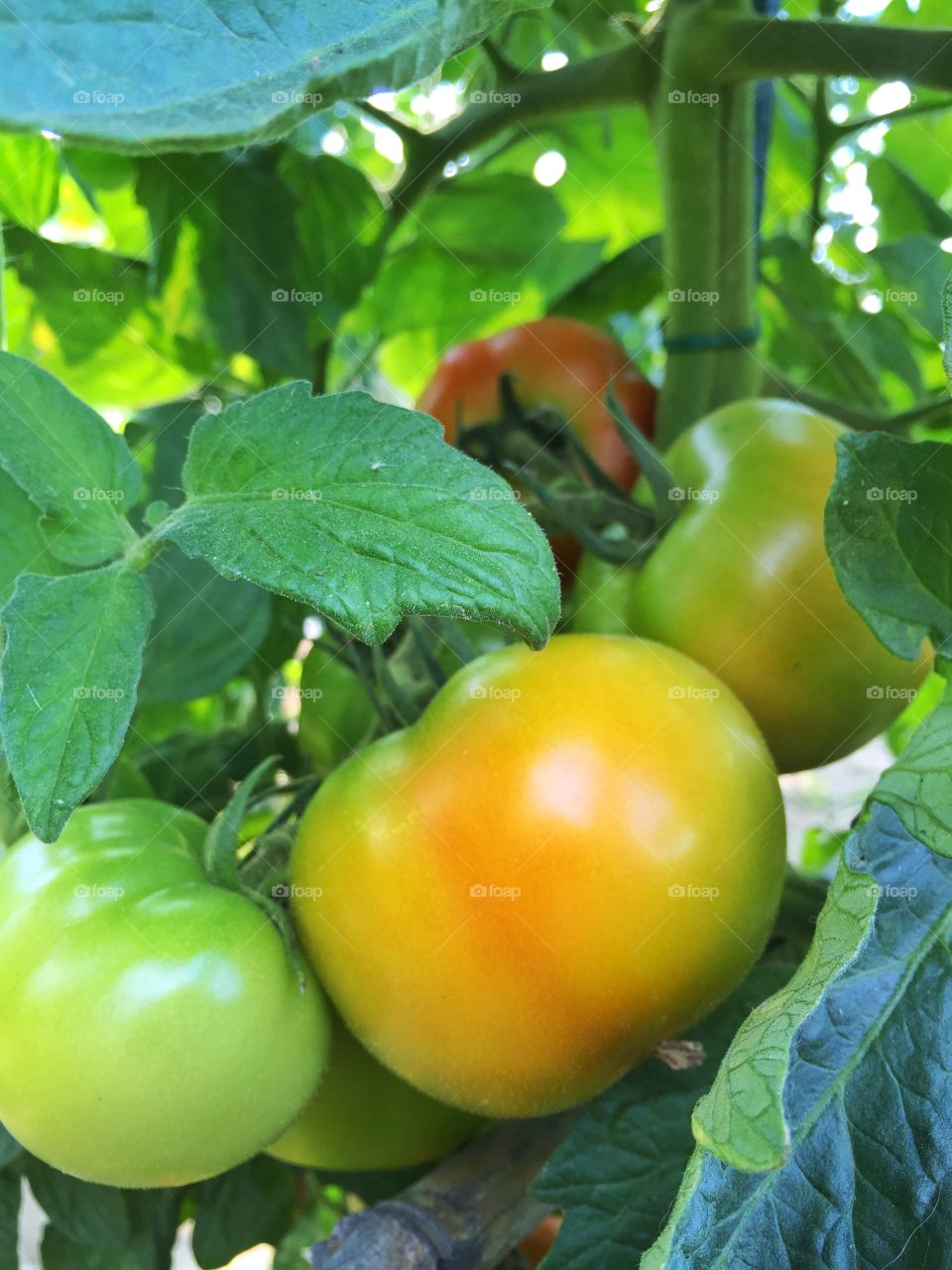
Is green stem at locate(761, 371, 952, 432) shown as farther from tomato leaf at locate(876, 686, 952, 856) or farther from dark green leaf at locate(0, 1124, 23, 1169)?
dark green leaf at locate(0, 1124, 23, 1169)

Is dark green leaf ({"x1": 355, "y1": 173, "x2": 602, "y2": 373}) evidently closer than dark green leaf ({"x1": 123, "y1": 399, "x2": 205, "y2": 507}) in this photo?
No

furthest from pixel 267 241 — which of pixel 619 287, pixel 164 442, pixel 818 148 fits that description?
pixel 818 148

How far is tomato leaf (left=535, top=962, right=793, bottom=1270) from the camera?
1.18 ft

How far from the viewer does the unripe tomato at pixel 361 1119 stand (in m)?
0.44

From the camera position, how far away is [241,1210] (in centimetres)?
51

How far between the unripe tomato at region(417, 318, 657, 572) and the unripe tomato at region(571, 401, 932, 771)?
110 mm

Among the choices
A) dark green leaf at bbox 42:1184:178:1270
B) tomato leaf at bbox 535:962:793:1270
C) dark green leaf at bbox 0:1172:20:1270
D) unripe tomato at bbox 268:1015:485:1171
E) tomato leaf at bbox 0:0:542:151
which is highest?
tomato leaf at bbox 0:0:542:151

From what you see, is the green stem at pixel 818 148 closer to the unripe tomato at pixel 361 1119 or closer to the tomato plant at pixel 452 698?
the tomato plant at pixel 452 698

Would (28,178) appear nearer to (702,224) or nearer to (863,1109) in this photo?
(702,224)

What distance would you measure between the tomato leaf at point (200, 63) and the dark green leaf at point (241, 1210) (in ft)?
1.48

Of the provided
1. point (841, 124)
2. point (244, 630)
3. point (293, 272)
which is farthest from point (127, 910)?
point (841, 124)

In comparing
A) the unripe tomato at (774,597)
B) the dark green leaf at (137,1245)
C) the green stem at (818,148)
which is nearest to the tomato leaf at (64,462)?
the unripe tomato at (774,597)

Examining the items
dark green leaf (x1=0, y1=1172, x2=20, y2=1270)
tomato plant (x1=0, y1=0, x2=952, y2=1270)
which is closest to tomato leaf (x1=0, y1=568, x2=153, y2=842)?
tomato plant (x1=0, y1=0, x2=952, y2=1270)

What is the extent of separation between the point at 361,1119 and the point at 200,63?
37 centimetres
